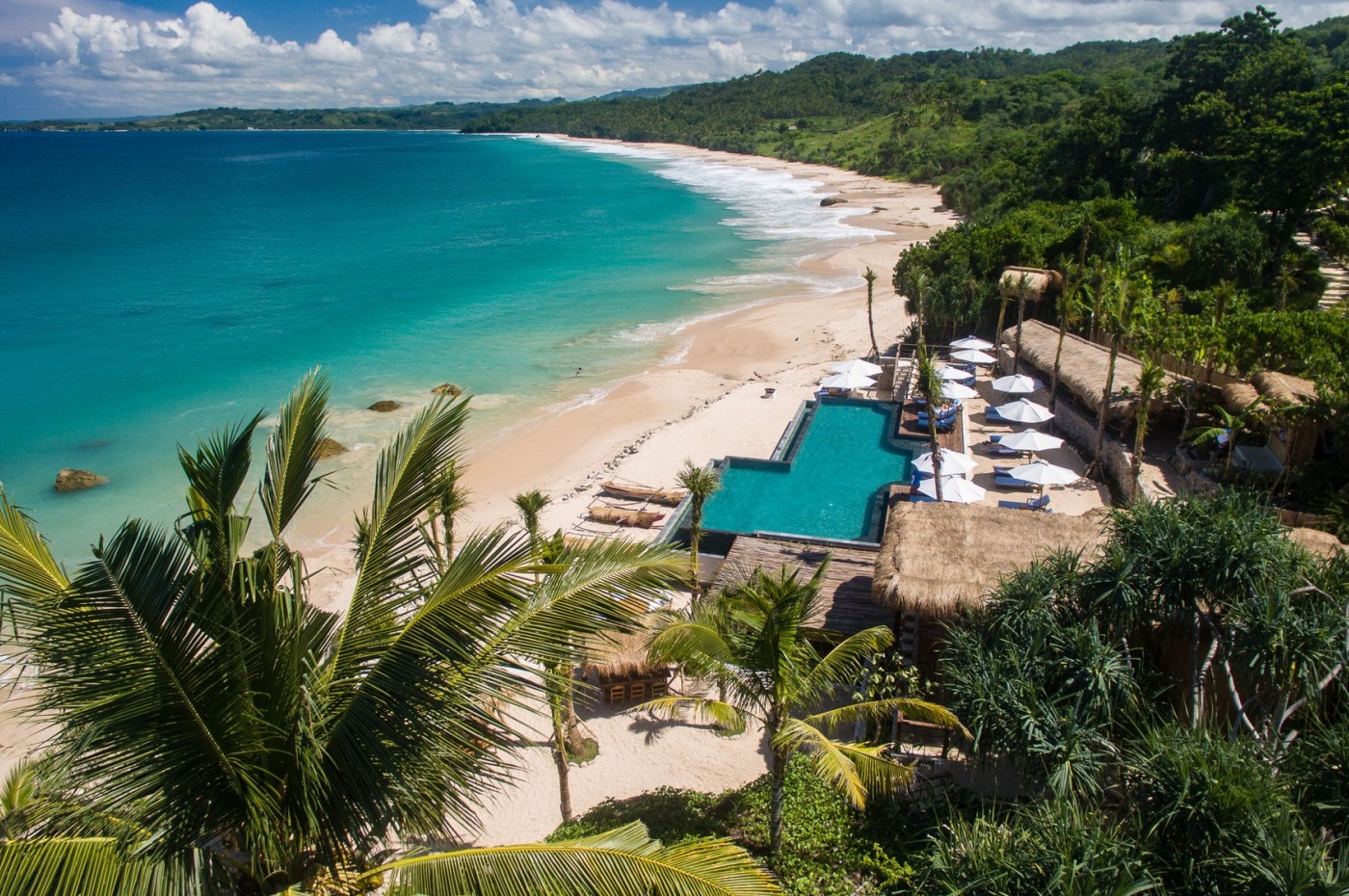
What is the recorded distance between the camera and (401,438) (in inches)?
175

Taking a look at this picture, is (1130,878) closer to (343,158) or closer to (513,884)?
(513,884)

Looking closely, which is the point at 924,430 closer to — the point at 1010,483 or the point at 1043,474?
the point at 1010,483

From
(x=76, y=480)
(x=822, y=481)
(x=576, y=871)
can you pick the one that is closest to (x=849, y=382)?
(x=822, y=481)

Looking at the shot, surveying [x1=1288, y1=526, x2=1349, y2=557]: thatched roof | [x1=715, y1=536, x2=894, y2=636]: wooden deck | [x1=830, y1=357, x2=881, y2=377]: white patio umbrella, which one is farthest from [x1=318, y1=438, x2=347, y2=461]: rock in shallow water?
[x1=1288, y1=526, x2=1349, y2=557]: thatched roof

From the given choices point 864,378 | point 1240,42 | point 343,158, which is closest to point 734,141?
point 343,158

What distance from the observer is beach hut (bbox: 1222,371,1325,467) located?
45.1ft

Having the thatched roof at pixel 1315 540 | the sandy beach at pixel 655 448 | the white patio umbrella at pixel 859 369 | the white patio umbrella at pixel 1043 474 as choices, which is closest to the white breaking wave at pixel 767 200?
the sandy beach at pixel 655 448

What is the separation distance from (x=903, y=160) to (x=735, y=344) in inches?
2295

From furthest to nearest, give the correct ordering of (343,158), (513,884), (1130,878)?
1. (343,158)
2. (1130,878)
3. (513,884)

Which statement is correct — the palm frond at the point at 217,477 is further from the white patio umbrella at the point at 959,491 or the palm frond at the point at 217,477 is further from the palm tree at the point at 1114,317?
the palm tree at the point at 1114,317

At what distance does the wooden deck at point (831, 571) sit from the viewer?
1155cm

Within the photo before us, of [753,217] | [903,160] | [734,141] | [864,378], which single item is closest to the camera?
[864,378]

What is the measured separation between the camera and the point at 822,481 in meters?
19.2

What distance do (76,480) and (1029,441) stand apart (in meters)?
23.6
